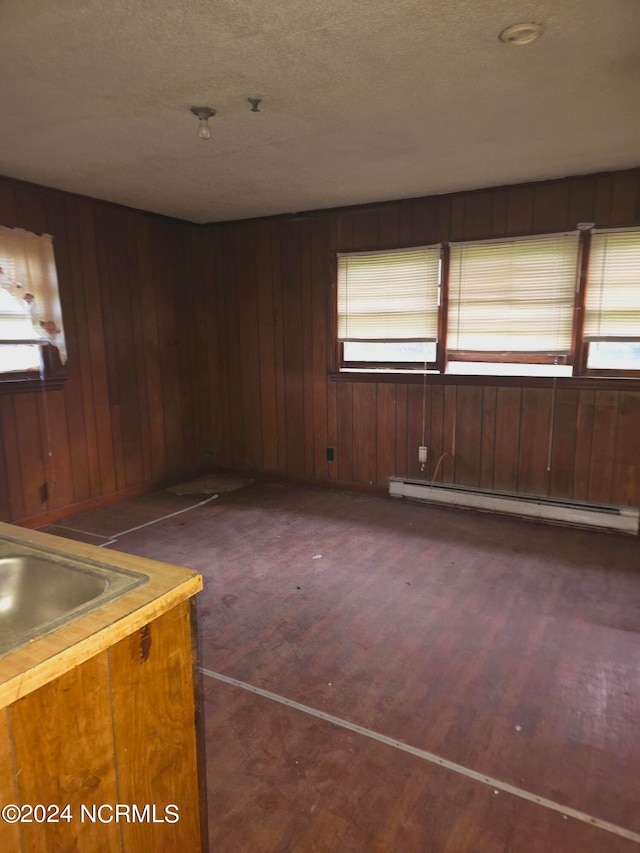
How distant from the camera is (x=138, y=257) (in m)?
4.54

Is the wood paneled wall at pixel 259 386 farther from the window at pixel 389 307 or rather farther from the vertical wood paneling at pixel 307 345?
the window at pixel 389 307

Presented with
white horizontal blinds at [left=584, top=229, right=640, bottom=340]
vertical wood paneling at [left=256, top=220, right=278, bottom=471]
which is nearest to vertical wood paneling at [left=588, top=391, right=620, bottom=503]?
white horizontal blinds at [left=584, top=229, right=640, bottom=340]

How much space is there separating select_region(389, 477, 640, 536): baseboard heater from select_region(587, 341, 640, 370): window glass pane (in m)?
0.95

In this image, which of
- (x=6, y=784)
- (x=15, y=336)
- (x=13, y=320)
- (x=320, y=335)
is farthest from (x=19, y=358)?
(x=6, y=784)

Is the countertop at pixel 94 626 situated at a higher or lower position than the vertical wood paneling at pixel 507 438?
higher

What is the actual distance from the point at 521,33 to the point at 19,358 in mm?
3394

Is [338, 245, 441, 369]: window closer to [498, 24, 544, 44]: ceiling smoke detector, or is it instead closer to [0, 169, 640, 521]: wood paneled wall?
[0, 169, 640, 521]: wood paneled wall

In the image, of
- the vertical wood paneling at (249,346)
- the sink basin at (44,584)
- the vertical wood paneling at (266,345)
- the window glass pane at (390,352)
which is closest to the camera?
the sink basin at (44,584)

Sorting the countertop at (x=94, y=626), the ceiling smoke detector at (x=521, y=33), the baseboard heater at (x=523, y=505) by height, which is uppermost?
the ceiling smoke detector at (x=521, y=33)

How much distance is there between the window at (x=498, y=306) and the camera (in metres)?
3.64

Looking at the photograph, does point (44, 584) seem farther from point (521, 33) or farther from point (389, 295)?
point (389, 295)

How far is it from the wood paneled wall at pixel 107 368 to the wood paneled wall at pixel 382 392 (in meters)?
0.36

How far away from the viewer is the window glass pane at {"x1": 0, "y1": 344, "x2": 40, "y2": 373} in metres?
3.65

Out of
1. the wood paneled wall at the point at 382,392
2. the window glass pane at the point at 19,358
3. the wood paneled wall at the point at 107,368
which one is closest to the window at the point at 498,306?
the wood paneled wall at the point at 382,392
